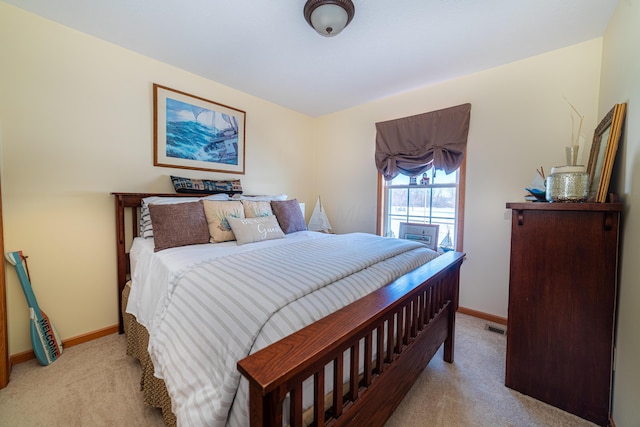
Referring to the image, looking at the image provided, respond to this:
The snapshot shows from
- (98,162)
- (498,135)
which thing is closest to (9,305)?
(98,162)

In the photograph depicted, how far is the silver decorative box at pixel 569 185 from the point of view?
4.48 ft

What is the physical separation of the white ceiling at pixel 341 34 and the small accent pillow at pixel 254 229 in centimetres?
147

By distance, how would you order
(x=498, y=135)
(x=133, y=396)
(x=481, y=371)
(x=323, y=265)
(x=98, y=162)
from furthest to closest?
1. (x=498, y=135)
2. (x=98, y=162)
3. (x=481, y=371)
4. (x=133, y=396)
5. (x=323, y=265)

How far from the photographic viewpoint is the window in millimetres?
2676

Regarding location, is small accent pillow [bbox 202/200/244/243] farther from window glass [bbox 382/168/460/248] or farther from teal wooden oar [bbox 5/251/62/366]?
window glass [bbox 382/168/460/248]

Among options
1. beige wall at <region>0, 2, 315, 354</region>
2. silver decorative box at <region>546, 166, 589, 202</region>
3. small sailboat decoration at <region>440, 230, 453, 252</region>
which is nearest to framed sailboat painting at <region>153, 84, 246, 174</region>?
beige wall at <region>0, 2, 315, 354</region>

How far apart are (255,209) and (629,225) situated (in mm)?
2447

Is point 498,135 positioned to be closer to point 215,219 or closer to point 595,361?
point 595,361

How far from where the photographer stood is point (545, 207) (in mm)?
1381

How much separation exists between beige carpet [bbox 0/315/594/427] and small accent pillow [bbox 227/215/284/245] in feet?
3.71

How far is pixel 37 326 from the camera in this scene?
175 cm

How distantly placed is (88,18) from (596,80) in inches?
152

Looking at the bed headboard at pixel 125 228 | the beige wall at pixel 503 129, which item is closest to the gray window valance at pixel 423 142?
the beige wall at pixel 503 129

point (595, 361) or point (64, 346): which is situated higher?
point (595, 361)
